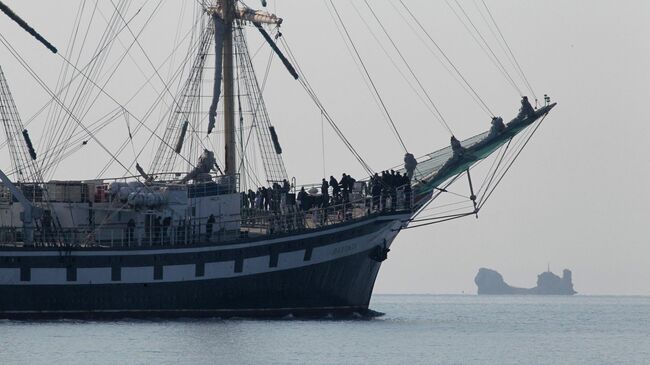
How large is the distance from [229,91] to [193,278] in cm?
1397

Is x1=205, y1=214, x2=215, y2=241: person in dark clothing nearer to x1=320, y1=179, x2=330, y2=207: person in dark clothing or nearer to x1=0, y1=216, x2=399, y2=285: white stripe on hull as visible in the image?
x1=0, y1=216, x2=399, y2=285: white stripe on hull

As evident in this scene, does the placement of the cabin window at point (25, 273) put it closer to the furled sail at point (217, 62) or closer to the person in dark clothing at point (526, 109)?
the furled sail at point (217, 62)

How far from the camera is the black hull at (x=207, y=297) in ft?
258

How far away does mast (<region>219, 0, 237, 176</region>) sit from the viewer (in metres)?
89.9

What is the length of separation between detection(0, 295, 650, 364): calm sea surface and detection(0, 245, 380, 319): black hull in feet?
3.68

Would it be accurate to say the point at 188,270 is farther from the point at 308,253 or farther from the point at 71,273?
the point at 308,253

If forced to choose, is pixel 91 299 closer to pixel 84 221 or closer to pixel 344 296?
pixel 84 221

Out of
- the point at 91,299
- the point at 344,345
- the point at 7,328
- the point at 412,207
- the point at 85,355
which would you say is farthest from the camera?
the point at 412,207

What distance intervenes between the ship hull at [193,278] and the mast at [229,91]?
32.9 feet

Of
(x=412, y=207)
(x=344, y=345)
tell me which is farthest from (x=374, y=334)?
(x=412, y=207)

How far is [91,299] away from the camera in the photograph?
79000 millimetres

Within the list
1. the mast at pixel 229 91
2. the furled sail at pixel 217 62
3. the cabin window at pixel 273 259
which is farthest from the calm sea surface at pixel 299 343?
the furled sail at pixel 217 62

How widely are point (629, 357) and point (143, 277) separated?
22.8 m

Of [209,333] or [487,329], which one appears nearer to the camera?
[209,333]
